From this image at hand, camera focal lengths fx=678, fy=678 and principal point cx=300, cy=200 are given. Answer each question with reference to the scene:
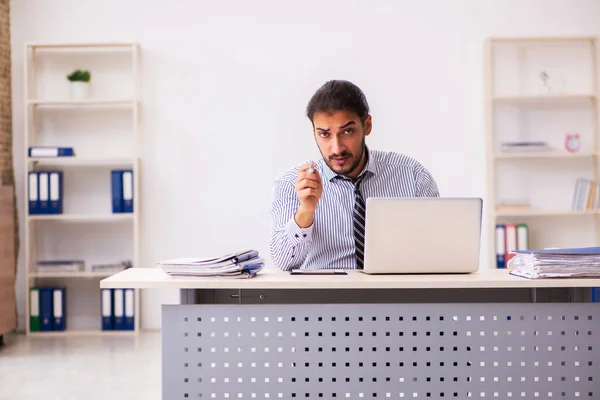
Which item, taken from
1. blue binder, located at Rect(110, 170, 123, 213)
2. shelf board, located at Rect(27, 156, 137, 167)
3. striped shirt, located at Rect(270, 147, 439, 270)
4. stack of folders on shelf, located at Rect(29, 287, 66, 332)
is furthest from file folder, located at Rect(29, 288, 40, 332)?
striped shirt, located at Rect(270, 147, 439, 270)

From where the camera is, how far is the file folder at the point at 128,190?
479cm

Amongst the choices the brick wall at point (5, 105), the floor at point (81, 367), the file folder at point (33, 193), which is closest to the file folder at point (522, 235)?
the floor at point (81, 367)

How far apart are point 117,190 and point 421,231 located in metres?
3.22

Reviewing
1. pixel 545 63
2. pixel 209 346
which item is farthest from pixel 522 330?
pixel 545 63

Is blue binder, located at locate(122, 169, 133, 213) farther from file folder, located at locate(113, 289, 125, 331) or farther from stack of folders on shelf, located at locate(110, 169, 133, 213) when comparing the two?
file folder, located at locate(113, 289, 125, 331)

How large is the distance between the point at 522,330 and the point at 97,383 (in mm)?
2318

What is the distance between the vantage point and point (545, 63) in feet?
16.1

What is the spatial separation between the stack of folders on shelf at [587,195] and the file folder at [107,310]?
3323 mm

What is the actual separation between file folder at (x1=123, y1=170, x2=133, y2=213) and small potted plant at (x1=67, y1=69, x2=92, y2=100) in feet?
2.13

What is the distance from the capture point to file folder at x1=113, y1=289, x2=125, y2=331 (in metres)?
4.79

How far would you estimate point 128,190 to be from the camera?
480 cm

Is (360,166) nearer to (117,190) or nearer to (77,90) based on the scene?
(117,190)

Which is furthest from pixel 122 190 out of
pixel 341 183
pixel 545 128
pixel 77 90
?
pixel 545 128

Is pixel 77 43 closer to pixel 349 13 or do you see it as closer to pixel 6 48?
pixel 6 48
